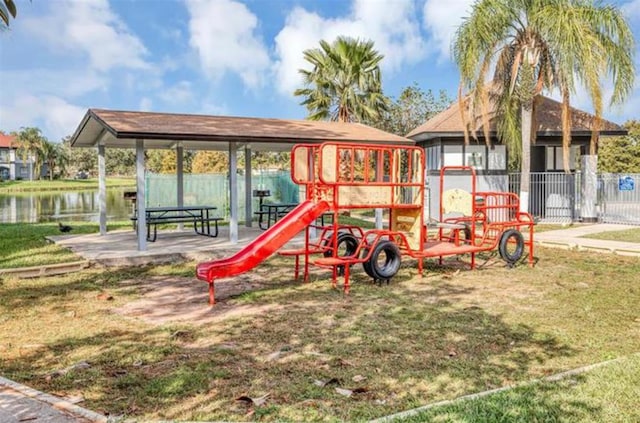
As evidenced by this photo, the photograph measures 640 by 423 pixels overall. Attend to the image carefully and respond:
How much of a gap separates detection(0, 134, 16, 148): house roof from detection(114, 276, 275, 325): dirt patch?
80348 mm

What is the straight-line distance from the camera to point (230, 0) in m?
20.2

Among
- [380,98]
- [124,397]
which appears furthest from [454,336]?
[380,98]

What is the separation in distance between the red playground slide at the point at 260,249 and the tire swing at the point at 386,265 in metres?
0.98

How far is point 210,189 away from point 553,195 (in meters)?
12.0

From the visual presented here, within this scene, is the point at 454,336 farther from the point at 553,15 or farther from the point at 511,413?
the point at 553,15

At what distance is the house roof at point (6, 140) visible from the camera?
3041 inches

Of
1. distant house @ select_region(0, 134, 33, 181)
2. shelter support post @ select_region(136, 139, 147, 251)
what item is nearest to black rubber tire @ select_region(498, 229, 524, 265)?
shelter support post @ select_region(136, 139, 147, 251)

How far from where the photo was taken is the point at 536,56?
1430cm

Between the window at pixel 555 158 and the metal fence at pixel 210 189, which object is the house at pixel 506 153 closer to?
the window at pixel 555 158

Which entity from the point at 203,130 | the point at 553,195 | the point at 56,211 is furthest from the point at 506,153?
the point at 56,211

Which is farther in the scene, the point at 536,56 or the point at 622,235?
the point at 536,56

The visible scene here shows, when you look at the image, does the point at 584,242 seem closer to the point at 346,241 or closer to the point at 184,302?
the point at 346,241

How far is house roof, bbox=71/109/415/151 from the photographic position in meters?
9.88

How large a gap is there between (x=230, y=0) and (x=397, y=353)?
61.5 feet
